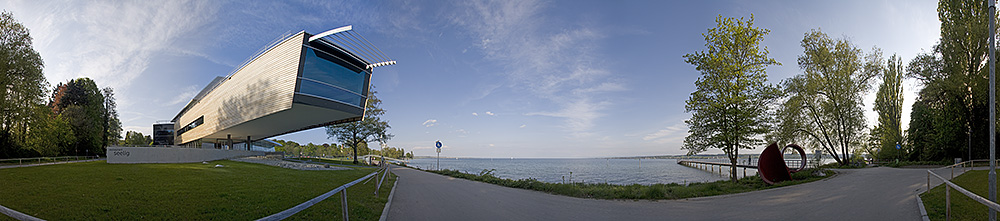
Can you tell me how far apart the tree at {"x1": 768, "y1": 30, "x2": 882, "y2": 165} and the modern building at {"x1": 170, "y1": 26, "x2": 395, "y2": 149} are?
3126 cm

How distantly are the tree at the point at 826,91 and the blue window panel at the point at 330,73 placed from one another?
3299 cm

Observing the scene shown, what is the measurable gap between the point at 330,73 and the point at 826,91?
37736 mm

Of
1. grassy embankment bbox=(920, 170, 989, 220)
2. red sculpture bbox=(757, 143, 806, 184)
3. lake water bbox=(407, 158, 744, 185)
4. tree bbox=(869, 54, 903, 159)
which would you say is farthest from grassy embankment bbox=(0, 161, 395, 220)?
tree bbox=(869, 54, 903, 159)

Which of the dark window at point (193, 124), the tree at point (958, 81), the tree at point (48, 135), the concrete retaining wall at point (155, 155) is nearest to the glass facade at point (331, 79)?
the concrete retaining wall at point (155, 155)

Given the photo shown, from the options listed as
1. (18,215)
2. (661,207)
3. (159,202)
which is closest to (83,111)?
(159,202)

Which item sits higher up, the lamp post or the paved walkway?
the lamp post

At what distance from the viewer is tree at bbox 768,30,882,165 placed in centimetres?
2868

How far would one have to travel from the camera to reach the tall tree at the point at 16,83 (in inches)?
1175

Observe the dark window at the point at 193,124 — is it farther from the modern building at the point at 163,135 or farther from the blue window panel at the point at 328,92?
the blue window panel at the point at 328,92

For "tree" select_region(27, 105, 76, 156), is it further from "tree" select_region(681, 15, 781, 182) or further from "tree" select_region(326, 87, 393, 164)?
"tree" select_region(681, 15, 781, 182)

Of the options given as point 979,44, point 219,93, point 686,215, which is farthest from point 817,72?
point 219,93

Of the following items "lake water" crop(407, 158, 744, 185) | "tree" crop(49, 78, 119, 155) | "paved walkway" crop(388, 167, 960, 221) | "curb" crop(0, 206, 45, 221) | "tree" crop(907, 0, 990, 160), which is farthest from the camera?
"tree" crop(49, 78, 119, 155)

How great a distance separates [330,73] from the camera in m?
31.9

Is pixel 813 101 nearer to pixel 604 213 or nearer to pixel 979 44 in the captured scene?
pixel 979 44
